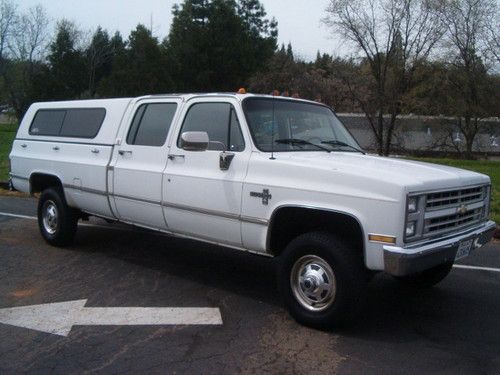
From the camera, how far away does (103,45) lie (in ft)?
149

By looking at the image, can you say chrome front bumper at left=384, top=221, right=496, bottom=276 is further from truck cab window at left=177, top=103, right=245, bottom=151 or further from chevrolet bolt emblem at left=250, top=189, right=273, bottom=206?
truck cab window at left=177, top=103, right=245, bottom=151

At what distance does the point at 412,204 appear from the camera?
4.36 metres

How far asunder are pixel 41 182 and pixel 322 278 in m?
4.79

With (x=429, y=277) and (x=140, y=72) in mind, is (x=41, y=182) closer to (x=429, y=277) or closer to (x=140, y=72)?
(x=429, y=277)

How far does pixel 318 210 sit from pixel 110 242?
14.1ft

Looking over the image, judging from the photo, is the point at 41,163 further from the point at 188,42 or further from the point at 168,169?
the point at 188,42

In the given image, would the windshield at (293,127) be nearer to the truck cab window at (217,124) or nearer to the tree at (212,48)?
the truck cab window at (217,124)

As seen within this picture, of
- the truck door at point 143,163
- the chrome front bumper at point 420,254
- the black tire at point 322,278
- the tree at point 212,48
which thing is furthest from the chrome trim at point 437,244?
the tree at point 212,48

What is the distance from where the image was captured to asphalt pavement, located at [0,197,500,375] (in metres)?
Answer: 4.21

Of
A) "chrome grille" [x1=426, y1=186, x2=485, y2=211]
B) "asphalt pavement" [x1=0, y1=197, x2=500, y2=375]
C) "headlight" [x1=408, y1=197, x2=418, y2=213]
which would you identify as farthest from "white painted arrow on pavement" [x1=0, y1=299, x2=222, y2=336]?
"chrome grille" [x1=426, y1=186, x2=485, y2=211]

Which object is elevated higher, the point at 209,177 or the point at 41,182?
the point at 209,177

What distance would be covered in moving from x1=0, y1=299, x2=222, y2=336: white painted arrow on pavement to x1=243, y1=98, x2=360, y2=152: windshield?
5.33 ft

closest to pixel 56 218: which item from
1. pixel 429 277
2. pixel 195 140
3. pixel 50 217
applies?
pixel 50 217

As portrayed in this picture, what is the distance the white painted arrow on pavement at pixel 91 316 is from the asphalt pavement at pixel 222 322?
0.22 ft
